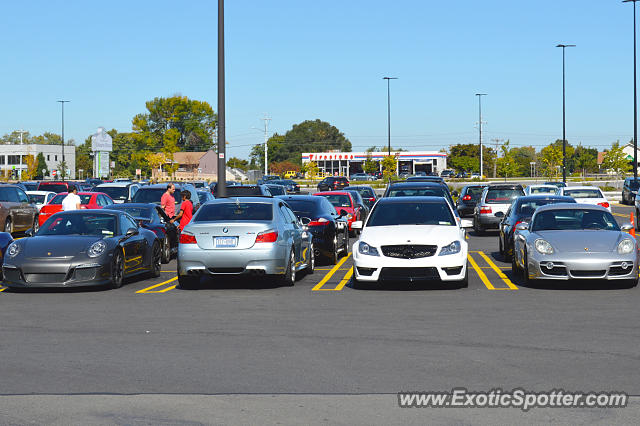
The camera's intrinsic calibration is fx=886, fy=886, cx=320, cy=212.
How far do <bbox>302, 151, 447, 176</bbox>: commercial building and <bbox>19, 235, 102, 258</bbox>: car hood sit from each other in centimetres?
11485

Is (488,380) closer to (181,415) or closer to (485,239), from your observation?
(181,415)

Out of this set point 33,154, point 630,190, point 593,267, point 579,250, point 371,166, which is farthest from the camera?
point 33,154

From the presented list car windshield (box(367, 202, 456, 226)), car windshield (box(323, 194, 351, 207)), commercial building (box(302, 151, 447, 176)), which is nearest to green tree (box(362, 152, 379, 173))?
commercial building (box(302, 151, 447, 176))

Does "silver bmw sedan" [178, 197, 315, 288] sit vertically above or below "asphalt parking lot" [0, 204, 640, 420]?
above

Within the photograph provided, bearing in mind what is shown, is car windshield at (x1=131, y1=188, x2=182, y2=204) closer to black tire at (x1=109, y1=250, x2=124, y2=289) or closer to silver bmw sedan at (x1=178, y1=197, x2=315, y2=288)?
black tire at (x1=109, y1=250, x2=124, y2=289)

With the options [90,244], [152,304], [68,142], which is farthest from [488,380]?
[68,142]

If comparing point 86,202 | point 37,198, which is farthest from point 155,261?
point 37,198

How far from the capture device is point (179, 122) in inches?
5325

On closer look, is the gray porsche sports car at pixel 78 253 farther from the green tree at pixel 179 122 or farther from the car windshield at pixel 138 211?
the green tree at pixel 179 122

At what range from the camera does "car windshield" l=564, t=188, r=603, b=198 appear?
31.0m

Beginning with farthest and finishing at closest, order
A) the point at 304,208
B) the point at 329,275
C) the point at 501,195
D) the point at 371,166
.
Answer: the point at 371,166, the point at 501,195, the point at 304,208, the point at 329,275

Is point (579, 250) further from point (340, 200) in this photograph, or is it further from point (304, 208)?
point (340, 200)

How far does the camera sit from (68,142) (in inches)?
7781

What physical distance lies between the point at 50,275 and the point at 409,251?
5.62 m
